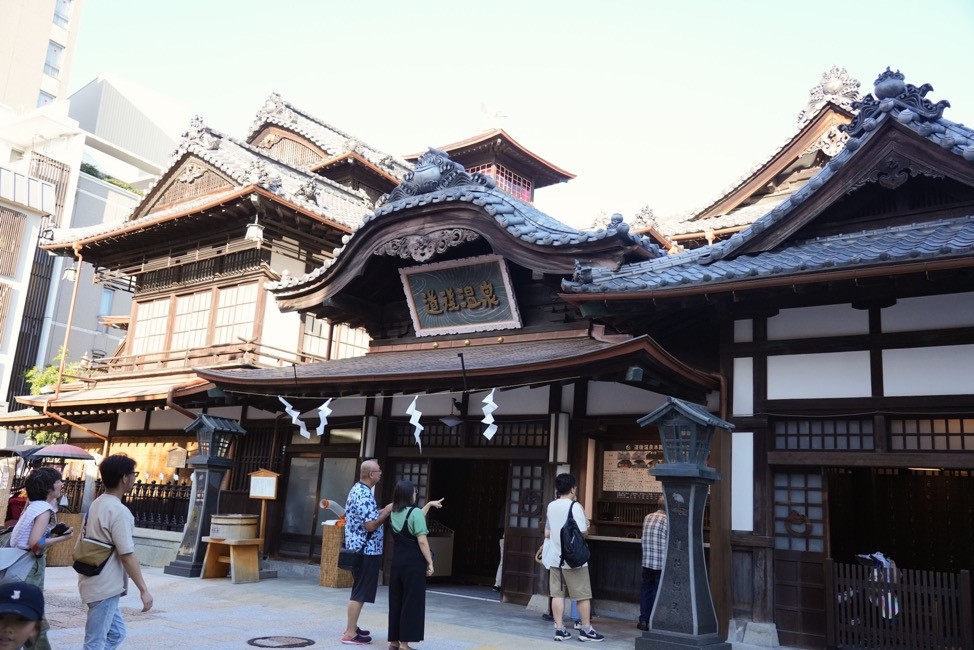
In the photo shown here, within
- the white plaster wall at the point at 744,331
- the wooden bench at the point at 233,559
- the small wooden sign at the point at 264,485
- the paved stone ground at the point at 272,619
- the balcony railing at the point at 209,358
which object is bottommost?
the paved stone ground at the point at 272,619

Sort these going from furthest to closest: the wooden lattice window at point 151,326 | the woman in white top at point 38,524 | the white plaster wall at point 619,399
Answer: the wooden lattice window at point 151,326, the white plaster wall at point 619,399, the woman in white top at point 38,524

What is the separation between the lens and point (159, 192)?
75.9 ft

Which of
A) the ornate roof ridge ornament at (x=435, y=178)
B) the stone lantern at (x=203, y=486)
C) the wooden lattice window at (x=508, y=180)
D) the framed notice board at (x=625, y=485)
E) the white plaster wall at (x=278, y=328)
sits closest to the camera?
A: the framed notice board at (x=625, y=485)

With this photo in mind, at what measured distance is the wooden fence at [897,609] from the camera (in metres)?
8.59

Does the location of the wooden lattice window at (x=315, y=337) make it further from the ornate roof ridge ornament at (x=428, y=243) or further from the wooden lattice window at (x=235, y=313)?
the ornate roof ridge ornament at (x=428, y=243)

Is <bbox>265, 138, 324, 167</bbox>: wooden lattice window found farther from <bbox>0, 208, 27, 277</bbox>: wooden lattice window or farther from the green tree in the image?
<bbox>0, 208, 27, 277</bbox>: wooden lattice window

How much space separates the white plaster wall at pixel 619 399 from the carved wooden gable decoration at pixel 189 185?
1241 cm

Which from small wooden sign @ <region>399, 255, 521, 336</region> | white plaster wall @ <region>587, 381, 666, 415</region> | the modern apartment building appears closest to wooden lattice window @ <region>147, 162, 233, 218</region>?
small wooden sign @ <region>399, 255, 521, 336</region>

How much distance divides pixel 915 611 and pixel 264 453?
1313 cm

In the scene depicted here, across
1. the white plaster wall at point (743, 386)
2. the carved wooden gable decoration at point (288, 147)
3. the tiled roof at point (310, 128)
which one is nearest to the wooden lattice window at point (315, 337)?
the tiled roof at point (310, 128)

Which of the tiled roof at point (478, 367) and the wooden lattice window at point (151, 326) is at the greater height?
the wooden lattice window at point (151, 326)

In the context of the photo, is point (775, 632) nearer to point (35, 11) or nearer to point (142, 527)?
point (142, 527)

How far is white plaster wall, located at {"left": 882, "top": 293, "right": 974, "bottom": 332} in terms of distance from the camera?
9539mm

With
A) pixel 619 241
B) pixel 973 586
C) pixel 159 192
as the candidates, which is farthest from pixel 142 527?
pixel 973 586
